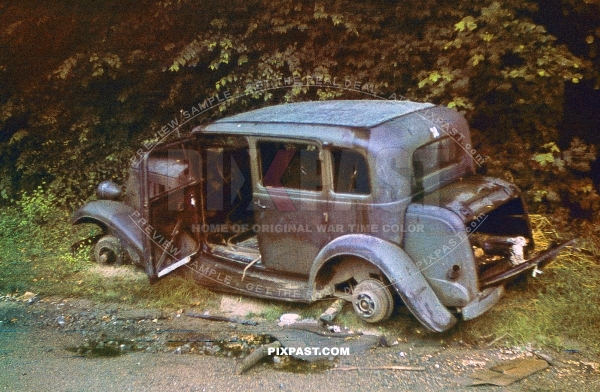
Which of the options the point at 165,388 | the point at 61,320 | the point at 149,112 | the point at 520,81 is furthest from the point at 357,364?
the point at 149,112

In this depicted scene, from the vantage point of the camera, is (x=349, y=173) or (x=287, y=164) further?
(x=287, y=164)

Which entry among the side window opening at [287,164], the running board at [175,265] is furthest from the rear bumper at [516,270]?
the running board at [175,265]

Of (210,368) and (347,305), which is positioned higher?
(347,305)

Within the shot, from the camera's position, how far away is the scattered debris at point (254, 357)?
404cm

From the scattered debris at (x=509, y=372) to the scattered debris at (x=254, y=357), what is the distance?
1.55m

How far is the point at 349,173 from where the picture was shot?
444 centimetres

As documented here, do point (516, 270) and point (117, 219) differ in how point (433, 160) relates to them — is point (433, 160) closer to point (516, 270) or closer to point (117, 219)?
point (516, 270)

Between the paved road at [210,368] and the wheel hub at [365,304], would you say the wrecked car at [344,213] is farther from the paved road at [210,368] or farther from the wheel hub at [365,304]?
the paved road at [210,368]

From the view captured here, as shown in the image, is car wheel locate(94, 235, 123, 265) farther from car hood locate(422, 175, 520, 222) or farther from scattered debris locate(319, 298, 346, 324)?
car hood locate(422, 175, 520, 222)

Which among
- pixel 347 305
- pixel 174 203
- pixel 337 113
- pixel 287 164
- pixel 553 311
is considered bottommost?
pixel 347 305

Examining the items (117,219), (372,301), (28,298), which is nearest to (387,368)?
(372,301)

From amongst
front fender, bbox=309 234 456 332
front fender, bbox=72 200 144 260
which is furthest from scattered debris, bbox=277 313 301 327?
front fender, bbox=72 200 144 260

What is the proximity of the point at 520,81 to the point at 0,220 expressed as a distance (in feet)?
23.3

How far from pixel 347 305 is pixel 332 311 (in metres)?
0.29
